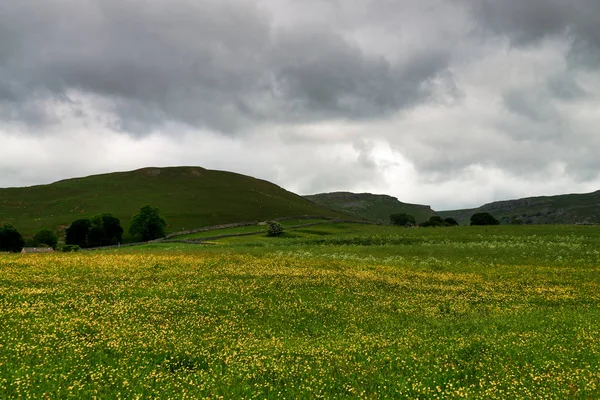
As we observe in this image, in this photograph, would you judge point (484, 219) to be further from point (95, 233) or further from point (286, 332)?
point (286, 332)

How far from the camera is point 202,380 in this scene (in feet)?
41.4

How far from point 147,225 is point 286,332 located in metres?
125

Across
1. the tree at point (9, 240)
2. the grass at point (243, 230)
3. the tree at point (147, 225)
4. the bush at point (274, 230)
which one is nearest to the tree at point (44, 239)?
the tree at point (9, 240)

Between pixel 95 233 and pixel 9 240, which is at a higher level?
pixel 95 233

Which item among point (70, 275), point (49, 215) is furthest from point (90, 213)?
point (70, 275)

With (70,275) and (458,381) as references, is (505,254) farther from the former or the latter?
(70,275)

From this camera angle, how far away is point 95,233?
440 ft

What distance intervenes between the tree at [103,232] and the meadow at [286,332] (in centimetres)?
10954

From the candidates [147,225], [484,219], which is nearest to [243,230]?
[147,225]

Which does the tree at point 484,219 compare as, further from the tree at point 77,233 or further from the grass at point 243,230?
the tree at point 77,233

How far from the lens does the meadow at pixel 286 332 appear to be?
1228cm

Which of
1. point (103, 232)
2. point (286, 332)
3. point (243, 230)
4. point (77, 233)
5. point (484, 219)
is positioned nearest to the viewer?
point (286, 332)

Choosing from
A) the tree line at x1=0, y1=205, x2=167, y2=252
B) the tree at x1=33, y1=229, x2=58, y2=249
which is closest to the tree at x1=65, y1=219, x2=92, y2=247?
the tree line at x1=0, y1=205, x2=167, y2=252

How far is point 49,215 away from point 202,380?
19744cm
